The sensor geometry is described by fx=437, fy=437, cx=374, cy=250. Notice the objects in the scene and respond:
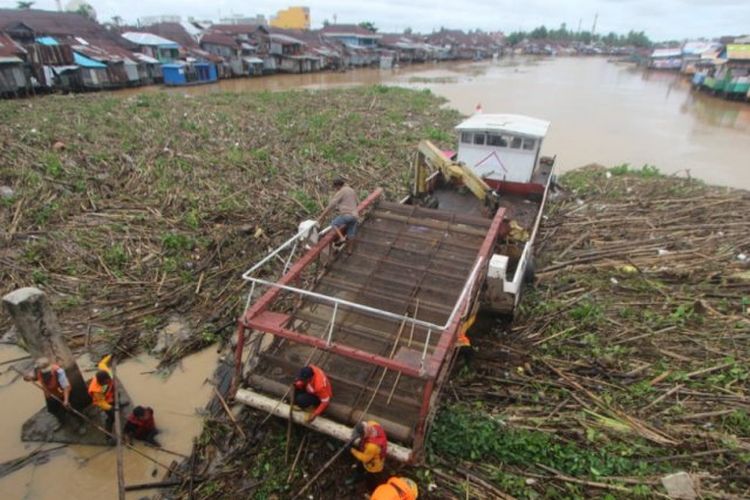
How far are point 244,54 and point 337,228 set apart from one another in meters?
53.1

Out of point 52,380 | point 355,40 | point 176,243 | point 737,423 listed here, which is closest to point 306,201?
point 176,243

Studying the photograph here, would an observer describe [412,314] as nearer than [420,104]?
Yes

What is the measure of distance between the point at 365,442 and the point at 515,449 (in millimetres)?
1954

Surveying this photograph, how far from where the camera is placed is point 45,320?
554 cm

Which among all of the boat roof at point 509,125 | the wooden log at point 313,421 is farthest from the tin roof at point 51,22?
the wooden log at point 313,421

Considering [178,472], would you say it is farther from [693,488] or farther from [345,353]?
[693,488]

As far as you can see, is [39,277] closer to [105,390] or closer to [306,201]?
[105,390]

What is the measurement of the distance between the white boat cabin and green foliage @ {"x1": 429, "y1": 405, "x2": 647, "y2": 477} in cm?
747

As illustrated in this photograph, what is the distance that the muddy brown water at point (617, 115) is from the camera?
71.6 ft

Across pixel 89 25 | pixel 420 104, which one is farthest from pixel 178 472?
pixel 89 25

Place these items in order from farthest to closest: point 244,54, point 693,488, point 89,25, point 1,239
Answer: point 244,54 < point 89,25 < point 1,239 < point 693,488

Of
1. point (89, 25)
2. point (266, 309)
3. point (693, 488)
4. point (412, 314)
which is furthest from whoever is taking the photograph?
point (89, 25)

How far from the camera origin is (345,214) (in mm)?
7617

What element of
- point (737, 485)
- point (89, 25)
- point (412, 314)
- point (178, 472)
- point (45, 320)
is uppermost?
point (89, 25)
